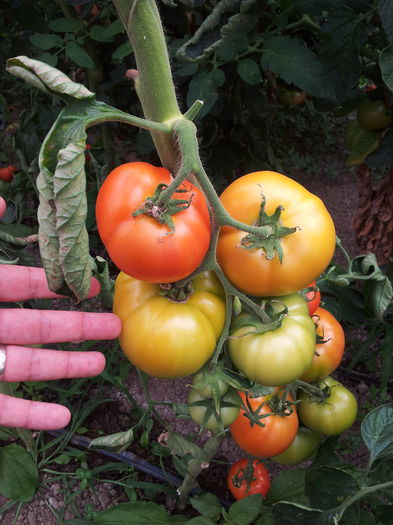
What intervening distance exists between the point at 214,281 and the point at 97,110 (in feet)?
1.11

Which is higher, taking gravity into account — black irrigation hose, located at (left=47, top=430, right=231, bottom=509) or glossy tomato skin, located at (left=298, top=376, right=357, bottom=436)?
glossy tomato skin, located at (left=298, top=376, right=357, bottom=436)

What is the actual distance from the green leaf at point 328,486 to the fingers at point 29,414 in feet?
1.68

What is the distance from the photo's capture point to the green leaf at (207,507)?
1.24 m

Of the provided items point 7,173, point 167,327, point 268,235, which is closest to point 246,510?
point 167,327

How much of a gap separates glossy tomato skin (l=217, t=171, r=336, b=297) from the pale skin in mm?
Result: 335

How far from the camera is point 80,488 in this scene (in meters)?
1.51

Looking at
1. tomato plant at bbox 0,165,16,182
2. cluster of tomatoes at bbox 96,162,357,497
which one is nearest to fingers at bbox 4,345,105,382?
cluster of tomatoes at bbox 96,162,357,497

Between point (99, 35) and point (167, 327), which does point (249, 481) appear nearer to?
point (167, 327)

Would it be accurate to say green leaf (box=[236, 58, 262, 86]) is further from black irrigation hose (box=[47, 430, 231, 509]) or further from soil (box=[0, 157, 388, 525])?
black irrigation hose (box=[47, 430, 231, 509])

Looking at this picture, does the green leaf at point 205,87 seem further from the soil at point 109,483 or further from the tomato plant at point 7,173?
the tomato plant at point 7,173

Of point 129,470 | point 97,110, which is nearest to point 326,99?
point 97,110

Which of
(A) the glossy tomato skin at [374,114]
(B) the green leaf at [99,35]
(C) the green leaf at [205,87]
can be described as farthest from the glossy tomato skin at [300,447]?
(B) the green leaf at [99,35]

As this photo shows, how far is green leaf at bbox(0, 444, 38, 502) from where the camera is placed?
147cm

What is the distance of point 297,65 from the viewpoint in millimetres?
1384
